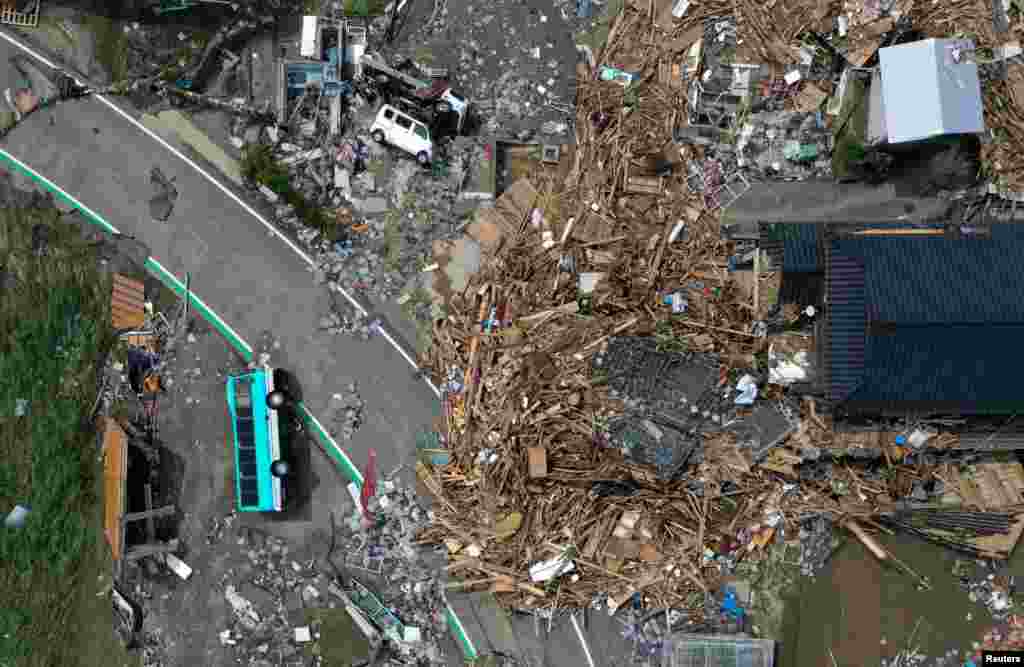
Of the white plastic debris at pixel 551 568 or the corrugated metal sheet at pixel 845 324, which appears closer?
the corrugated metal sheet at pixel 845 324

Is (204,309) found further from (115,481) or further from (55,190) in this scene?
(55,190)

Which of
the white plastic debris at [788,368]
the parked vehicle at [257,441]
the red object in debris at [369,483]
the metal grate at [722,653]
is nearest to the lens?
the white plastic debris at [788,368]

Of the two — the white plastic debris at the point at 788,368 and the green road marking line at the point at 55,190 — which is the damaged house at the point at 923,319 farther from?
the green road marking line at the point at 55,190

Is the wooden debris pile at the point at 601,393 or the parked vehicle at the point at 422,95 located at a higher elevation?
the parked vehicle at the point at 422,95

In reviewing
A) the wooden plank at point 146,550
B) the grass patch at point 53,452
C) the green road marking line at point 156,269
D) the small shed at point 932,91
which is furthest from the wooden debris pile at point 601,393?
the grass patch at point 53,452

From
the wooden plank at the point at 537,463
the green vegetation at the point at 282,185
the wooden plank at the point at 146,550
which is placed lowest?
the wooden plank at the point at 146,550

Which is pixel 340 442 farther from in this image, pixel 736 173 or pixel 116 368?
pixel 736 173
